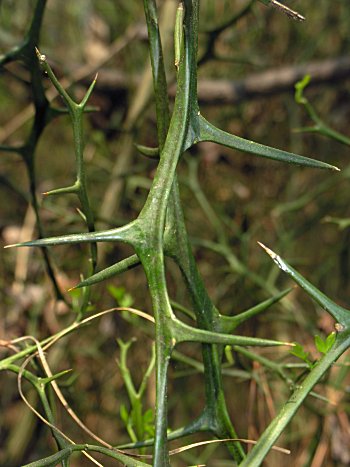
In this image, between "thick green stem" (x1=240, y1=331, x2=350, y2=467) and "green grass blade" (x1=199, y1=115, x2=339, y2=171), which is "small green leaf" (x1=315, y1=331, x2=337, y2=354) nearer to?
"thick green stem" (x1=240, y1=331, x2=350, y2=467)

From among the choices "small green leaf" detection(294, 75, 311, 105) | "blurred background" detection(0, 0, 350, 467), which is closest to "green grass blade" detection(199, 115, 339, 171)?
"small green leaf" detection(294, 75, 311, 105)

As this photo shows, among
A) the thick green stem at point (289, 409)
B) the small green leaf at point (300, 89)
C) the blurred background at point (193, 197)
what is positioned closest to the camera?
the thick green stem at point (289, 409)

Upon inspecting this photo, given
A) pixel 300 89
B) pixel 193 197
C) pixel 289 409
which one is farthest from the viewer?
pixel 193 197

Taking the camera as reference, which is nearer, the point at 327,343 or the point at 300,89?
the point at 327,343

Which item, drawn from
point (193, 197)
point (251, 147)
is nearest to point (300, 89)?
point (251, 147)

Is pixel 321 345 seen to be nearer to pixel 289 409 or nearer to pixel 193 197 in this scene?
pixel 289 409

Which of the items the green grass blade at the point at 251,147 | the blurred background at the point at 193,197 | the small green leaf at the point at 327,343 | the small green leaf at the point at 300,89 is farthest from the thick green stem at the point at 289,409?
the blurred background at the point at 193,197

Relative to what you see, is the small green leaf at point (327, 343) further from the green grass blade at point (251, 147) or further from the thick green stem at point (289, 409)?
the green grass blade at point (251, 147)

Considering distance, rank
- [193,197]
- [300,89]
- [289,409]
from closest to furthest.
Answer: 1. [289,409]
2. [300,89]
3. [193,197]

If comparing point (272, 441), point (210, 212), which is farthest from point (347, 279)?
point (272, 441)

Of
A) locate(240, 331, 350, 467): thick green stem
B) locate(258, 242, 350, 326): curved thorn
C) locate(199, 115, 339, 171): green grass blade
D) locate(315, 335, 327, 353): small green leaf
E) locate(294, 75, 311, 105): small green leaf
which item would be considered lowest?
locate(240, 331, 350, 467): thick green stem
